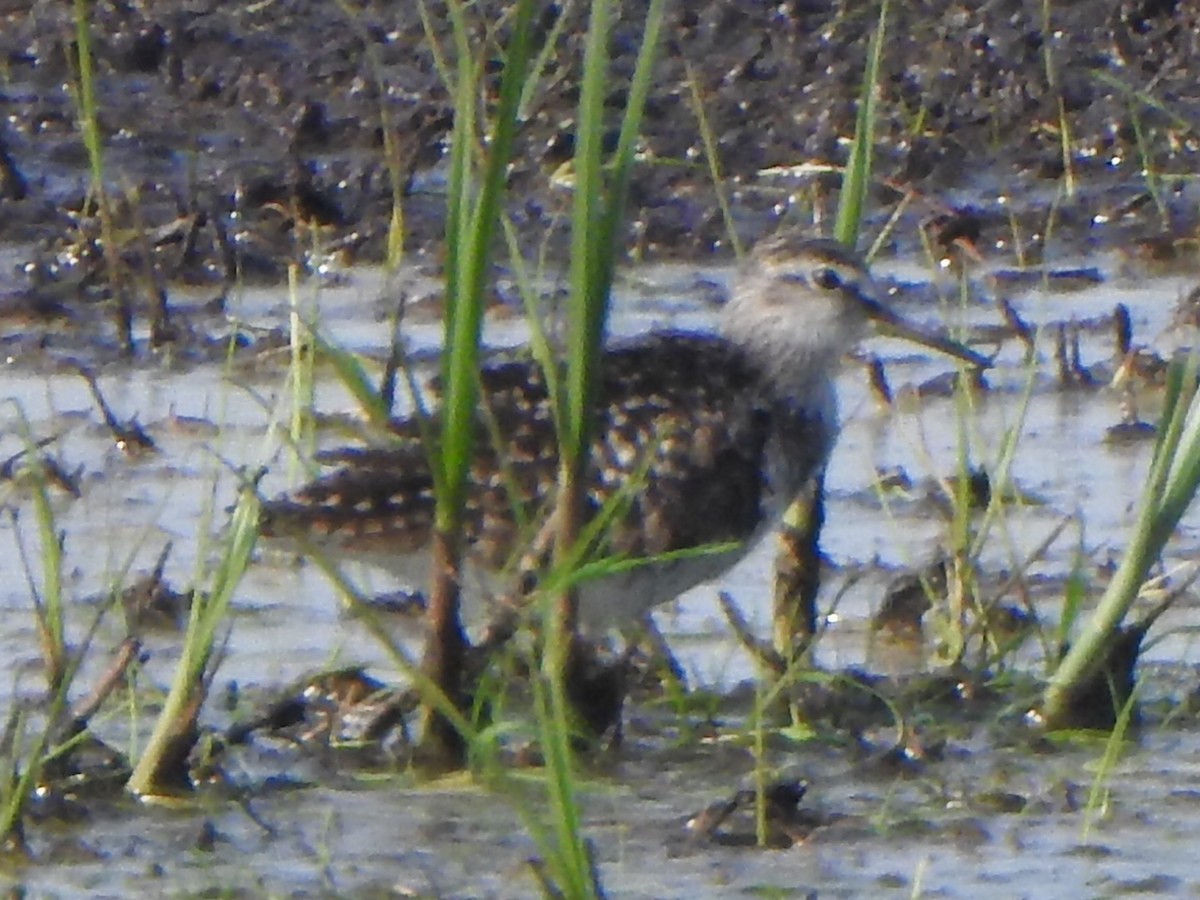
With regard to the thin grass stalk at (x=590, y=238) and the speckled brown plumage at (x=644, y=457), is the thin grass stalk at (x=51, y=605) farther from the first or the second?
the thin grass stalk at (x=590, y=238)

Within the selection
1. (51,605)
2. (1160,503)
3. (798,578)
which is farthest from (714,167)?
(51,605)

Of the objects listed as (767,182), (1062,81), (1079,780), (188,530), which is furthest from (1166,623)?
(1062,81)

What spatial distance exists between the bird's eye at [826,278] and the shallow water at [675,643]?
304mm

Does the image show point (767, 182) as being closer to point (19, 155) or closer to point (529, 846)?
point (19, 155)

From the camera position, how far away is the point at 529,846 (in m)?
4.83

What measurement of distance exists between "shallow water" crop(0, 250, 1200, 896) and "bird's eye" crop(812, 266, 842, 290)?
304mm

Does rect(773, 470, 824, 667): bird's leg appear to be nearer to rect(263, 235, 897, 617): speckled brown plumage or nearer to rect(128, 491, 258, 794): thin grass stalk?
rect(263, 235, 897, 617): speckled brown plumage

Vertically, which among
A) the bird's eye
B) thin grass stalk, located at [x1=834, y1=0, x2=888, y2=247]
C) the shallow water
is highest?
thin grass stalk, located at [x1=834, y1=0, x2=888, y2=247]

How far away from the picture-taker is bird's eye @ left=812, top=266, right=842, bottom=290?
273 inches

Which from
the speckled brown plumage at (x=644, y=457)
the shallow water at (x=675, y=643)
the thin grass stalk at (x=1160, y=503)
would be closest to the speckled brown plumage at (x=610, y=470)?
the speckled brown plumage at (x=644, y=457)

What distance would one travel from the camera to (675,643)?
240 inches

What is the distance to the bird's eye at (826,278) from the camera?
22.7 ft

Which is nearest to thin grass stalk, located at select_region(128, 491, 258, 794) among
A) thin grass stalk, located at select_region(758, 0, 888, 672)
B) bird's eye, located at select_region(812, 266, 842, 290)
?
thin grass stalk, located at select_region(758, 0, 888, 672)

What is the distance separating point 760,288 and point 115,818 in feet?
8.47
